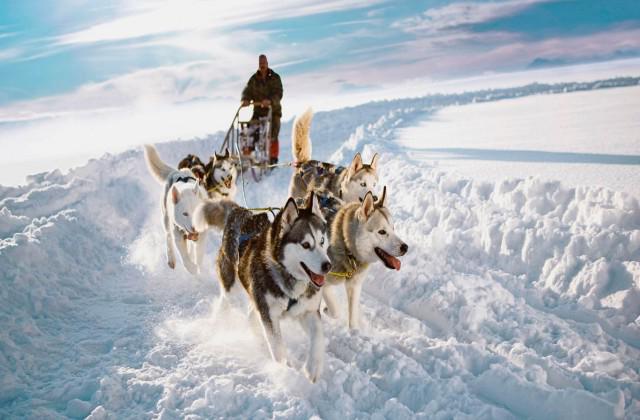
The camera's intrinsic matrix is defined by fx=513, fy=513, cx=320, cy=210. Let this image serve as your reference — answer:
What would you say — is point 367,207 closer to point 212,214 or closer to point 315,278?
point 315,278

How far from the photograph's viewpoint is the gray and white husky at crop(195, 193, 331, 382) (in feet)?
11.1

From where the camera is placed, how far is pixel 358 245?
4.10m

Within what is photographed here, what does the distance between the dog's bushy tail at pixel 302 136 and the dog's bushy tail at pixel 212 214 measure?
2.73 m

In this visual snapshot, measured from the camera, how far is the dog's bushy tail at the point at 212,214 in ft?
15.6

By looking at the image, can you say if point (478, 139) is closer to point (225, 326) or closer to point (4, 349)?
point (225, 326)

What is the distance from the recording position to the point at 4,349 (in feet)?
13.5

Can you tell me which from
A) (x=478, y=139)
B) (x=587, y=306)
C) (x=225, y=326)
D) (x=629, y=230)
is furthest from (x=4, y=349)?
(x=478, y=139)

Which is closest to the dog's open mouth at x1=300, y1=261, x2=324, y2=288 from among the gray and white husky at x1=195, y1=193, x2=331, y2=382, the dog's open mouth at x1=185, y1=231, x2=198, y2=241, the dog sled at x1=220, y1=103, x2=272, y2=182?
the gray and white husky at x1=195, y1=193, x2=331, y2=382

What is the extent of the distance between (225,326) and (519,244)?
10.2 ft

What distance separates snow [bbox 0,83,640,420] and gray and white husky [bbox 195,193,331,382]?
243 millimetres

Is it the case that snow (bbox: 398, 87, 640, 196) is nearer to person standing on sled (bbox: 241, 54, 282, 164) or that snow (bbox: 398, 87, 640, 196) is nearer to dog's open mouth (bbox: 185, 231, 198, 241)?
person standing on sled (bbox: 241, 54, 282, 164)

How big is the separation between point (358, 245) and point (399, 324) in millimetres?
908

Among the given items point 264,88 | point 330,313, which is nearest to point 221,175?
point 264,88

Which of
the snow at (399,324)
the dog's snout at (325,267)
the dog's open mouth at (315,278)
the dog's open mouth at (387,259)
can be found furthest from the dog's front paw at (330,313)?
the dog's snout at (325,267)
